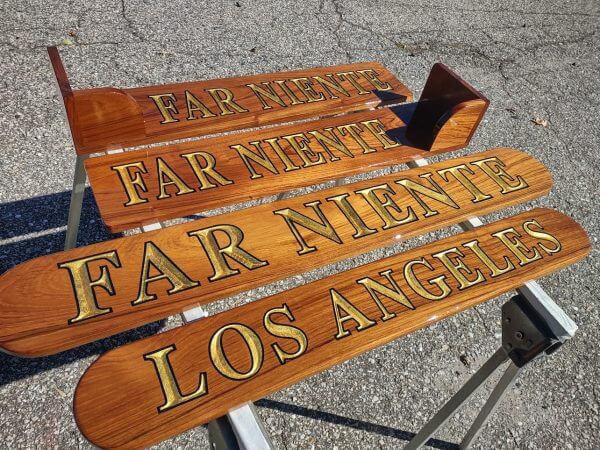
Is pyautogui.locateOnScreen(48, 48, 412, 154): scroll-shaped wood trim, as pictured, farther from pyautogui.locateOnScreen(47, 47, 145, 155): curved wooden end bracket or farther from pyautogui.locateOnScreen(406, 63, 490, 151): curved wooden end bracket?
pyautogui.locateOnScreen(406, 63, 490, 151): curved wooden end bracket

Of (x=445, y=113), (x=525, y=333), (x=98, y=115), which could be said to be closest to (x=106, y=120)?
(x=98, y=115)

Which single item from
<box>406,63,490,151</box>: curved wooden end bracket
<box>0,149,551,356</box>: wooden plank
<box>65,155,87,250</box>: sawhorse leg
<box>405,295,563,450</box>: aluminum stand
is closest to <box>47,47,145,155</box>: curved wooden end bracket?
<box>65,155,87,250</box>: sawhorse leg

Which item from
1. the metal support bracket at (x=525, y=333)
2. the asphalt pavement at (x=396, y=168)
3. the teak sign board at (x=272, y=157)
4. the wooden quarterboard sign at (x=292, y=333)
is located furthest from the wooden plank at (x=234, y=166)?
the asphalt pavement at (x=396, y=168)

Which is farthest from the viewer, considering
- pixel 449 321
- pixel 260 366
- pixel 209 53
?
pixel 209 53

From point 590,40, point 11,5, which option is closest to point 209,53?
point 11,5

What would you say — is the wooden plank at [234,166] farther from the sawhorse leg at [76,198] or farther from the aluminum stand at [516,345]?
the aluminum stand at [516,345]

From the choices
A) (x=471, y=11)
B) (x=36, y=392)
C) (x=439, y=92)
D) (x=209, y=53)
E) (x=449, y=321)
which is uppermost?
(x=439, y=92)

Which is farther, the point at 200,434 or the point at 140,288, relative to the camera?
the point at 200,434

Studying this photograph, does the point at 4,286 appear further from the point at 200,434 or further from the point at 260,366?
Result: the point at 200,434

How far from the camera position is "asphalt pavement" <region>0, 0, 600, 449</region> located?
186 cm

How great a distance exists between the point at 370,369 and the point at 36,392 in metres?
1.30

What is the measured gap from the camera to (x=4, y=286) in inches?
45.3

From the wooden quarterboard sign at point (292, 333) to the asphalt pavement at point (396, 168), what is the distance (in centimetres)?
76

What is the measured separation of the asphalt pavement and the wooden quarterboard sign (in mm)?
765
